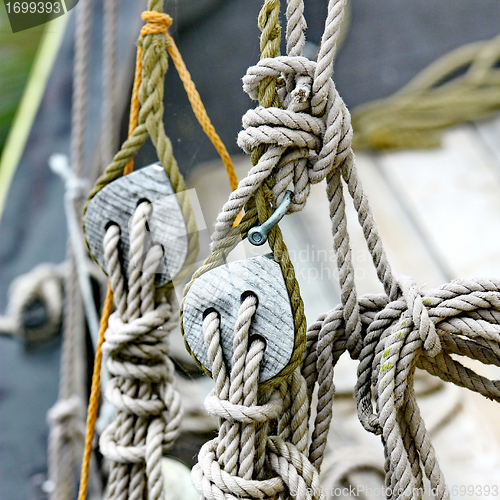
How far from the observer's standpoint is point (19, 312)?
3.31 ft

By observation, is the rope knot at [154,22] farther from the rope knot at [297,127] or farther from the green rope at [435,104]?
the green rope at [435,104]

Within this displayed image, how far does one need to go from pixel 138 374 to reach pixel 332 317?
237 millimetres

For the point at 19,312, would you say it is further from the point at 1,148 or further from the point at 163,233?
the point at 163,233

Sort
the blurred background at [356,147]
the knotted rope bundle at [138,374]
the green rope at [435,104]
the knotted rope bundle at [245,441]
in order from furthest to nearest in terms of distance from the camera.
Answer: the green rope at [435,104] → the blurred background at [356,147] → the knotted rope bundle at [138,374] → the knotted rope bundle at [245,441]

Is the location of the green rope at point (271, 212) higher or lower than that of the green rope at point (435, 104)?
lower

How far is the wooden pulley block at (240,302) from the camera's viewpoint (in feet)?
1.46

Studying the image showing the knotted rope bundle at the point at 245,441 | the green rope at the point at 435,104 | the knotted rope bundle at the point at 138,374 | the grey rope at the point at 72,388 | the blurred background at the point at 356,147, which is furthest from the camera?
the green rope at the point at 435,104

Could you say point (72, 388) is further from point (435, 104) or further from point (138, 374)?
point (435, 104)

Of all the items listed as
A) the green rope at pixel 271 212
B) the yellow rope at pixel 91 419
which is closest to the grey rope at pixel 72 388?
the yellow rope at pixel 91 419

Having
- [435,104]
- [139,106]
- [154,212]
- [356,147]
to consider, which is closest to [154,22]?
[139,106]

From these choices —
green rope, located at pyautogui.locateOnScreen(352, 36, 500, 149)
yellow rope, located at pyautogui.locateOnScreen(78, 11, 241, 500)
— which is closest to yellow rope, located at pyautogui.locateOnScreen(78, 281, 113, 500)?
yellow rope, located at pyautogui.locateOnScreen(78, 11, 241, 500)

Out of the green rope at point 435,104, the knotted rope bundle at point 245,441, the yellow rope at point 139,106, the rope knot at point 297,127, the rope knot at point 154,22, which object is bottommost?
the knotted rope bundle at point 245,441

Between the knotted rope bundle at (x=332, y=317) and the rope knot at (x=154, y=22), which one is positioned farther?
the rope knot at (x=154, y=22)

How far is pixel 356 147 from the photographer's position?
5.60ft
